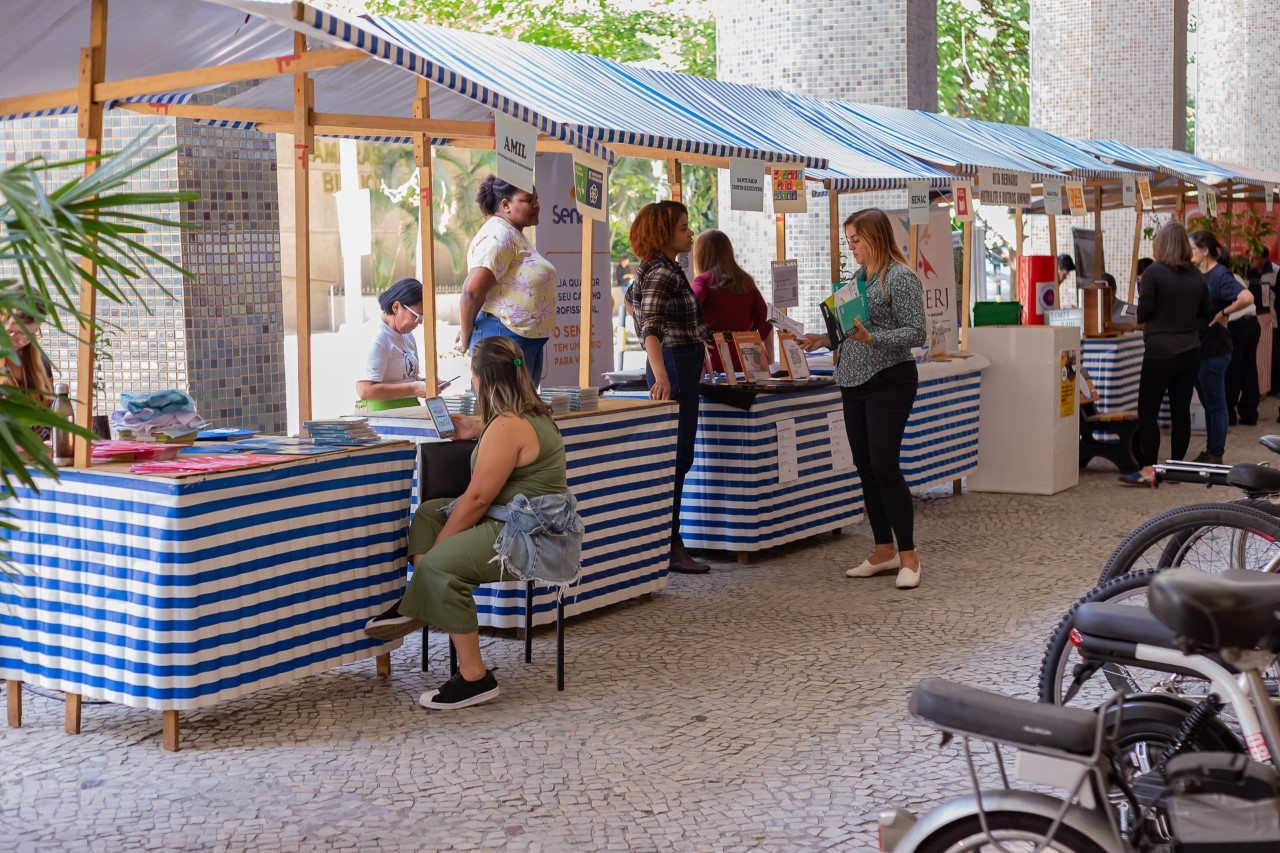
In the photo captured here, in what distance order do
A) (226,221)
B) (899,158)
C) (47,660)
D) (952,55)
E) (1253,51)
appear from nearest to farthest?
(47,660), (226,221), (899,158), (1253,51), (952,55)

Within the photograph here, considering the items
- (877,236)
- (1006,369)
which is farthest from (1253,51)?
(877,236)

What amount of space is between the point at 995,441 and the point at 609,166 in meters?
4.20

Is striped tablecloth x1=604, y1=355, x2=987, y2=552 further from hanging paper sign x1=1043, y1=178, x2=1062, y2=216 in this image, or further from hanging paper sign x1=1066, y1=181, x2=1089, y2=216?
hanging paper sign x1=1066, y1=181, x2=1089, y2=216

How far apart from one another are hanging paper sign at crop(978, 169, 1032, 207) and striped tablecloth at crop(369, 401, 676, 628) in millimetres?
3884

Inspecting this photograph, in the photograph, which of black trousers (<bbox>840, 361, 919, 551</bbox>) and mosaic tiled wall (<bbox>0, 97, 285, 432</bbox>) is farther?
mosaic tiled wall (<bbox>0, 97, 285, 432</bbox>)

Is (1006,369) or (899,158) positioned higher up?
(899,158)

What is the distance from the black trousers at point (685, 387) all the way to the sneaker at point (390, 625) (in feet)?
6.61

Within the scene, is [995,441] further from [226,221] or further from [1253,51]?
[1253,51]

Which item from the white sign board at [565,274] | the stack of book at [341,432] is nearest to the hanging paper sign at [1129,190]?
the white sign board at [565,274]

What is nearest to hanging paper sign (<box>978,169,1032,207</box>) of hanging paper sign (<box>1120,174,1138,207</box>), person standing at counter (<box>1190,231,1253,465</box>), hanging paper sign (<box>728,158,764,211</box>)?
person standing at counter (<box>1190,231,1253,465</box>)

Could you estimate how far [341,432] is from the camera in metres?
4.53

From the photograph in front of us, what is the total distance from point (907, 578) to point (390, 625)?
2534 mm

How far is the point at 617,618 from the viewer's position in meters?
5.67

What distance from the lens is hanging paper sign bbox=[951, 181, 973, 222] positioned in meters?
8.66
